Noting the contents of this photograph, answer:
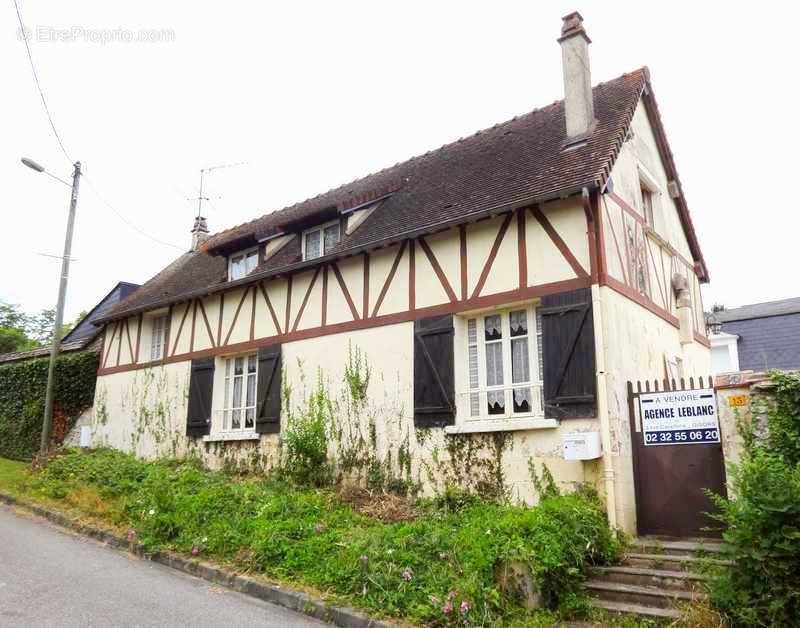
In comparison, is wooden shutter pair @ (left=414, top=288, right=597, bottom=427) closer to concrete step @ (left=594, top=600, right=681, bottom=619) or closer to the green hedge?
concrete step @ (left=594, top=600, right=681, bottom=619)

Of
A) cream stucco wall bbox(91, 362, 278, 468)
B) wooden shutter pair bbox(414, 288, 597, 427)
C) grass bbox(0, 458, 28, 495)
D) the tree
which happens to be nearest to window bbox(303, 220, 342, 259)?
cream stucco wall bbox(91, 362, 278, 468)

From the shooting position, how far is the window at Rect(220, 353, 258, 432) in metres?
12.3

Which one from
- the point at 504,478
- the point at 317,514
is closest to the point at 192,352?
→ the point at 317,514

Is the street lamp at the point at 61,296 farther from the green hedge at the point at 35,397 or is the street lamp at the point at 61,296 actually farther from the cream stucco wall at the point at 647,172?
the cream stucco wall at the point at 647,172

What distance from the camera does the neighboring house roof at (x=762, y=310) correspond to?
802 inches

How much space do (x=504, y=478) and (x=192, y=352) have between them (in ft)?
25.5

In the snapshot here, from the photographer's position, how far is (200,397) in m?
13.0

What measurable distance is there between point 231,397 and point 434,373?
517cm

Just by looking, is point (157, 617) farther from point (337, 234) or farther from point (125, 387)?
point (125, 387)

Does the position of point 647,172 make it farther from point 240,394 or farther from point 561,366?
point 240,394

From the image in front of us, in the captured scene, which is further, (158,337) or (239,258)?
(158,337)

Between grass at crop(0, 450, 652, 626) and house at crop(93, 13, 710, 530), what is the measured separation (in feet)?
2.68

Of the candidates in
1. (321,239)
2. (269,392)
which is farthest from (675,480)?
(321,239)

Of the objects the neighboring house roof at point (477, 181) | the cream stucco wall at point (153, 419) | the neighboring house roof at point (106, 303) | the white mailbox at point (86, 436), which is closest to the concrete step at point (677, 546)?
the neighboring house roof at point (477, 181)
